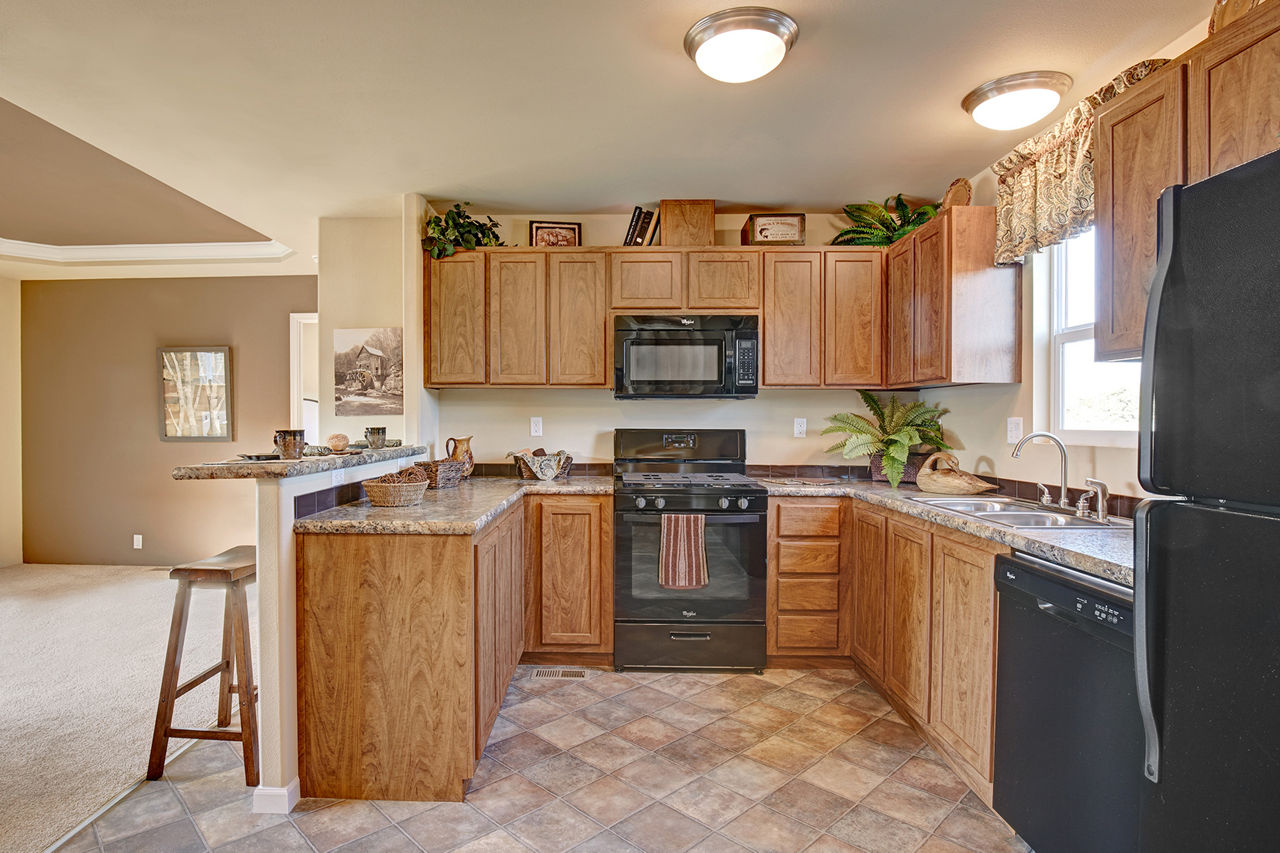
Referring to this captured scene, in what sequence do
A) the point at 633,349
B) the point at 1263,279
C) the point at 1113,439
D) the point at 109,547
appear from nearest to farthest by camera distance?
1. the point at 1263,279
2. the point at 1113,439
3. the point at 633,349
4. the point at 109,547

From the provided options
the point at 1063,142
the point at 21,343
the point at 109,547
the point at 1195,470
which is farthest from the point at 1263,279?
the point at 21,343

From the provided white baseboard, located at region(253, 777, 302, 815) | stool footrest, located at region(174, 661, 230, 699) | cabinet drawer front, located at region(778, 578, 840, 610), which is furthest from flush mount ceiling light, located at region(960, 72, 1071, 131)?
stool footrest, located at region(174, 661, 230, 699)

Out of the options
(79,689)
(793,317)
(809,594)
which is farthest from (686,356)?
(79,689)

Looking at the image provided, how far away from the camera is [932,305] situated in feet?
9.30

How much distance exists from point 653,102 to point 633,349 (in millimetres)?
1284

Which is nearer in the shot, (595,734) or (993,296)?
(595,734)

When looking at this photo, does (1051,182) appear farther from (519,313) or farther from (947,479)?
(519,313)

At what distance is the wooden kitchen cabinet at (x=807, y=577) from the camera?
3068mm

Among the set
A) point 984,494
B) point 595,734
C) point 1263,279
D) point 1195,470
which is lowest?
point 595,734

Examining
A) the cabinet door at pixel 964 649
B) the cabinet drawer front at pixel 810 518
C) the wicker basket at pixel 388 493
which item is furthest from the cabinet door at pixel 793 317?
the wicker basket at pixel 388 493

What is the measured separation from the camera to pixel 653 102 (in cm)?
236

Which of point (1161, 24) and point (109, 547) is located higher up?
point (1161, 24)

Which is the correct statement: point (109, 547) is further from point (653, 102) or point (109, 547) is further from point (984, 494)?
point (984, 494)

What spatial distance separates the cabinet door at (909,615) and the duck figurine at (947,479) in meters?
0.41
